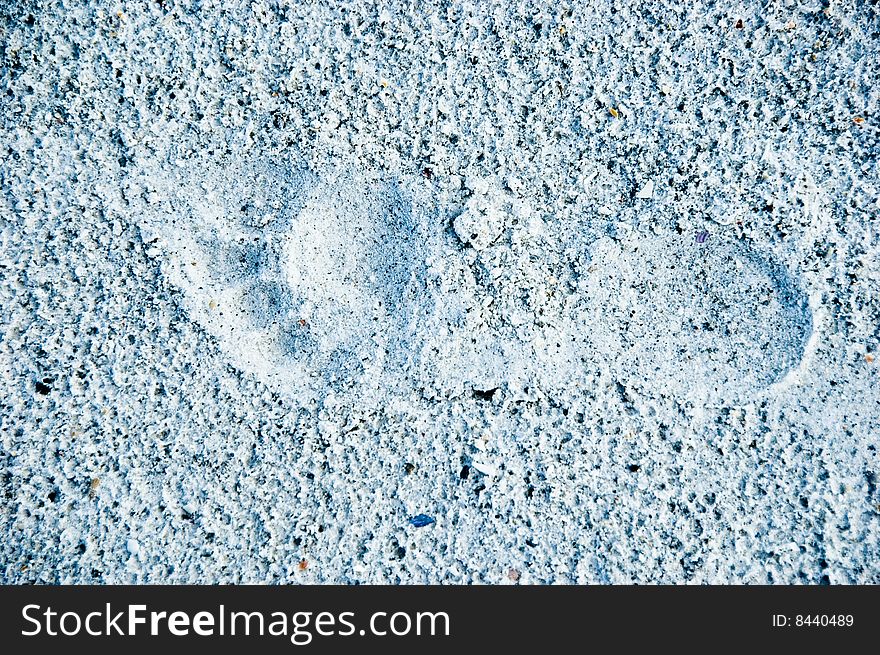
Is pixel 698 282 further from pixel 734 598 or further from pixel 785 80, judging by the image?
pixel 734 598

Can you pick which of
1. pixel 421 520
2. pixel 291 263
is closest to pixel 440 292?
pixel 291 263

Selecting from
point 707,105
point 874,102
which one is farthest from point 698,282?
point 874,102

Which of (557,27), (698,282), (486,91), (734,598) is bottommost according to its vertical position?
(734,598)

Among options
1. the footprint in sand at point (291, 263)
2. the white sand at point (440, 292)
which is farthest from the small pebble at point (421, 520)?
the footprint in sand at point (291, 263)

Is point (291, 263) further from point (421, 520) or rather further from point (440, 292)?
point (421, 520)

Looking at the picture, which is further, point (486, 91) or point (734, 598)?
point (486, 91)

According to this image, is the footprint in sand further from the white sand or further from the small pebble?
the small pebble

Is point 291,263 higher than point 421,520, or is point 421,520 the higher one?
point 291,263

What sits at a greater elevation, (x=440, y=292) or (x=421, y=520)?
(x=440, y=292)
